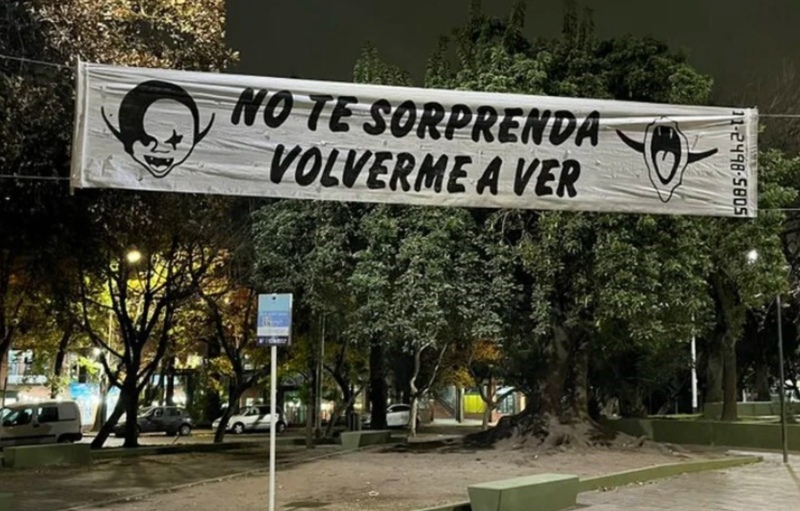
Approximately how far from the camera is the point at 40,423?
30.6 metres

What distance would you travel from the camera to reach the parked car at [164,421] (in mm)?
40531

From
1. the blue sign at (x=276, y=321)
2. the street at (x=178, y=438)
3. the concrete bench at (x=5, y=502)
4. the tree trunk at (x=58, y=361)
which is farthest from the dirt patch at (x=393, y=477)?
the street at (x=178, y=438)

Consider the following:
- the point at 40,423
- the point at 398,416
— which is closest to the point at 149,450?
the point at 40,423

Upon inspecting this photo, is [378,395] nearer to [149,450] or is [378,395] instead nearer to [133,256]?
[149,450]

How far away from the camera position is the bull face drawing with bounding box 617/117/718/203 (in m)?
8.38

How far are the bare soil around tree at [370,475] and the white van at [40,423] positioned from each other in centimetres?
1117

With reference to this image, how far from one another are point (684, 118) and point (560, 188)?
1471 millimetres

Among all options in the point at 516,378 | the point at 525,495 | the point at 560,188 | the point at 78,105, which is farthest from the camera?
the point at 516,378

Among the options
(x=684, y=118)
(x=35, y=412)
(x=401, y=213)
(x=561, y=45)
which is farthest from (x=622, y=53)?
(x=35, y=412)

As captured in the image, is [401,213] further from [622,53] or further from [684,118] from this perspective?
[684,118]

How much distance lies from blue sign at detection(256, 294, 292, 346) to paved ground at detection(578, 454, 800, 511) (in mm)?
5413

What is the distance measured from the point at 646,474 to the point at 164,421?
2944 cm

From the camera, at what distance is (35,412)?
100ft

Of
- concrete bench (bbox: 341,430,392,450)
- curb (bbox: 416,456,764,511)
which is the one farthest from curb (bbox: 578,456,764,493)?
concrete bench (bbox: 341,430,392,450)
